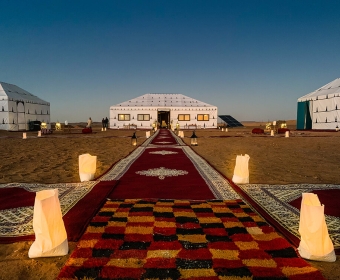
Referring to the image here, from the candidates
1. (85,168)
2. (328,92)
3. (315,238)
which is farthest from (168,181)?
(328,92)

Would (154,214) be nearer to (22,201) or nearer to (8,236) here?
(8,236)

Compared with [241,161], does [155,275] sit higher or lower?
lower

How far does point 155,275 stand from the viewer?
2.06 metres

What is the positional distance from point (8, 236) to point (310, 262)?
3.14 metres

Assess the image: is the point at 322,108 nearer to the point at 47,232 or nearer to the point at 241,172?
the point at 241,172

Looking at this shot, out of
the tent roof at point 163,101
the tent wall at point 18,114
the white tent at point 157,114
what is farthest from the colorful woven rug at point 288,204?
the tent roof at point 163,101

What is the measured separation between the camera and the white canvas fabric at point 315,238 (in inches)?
93.7

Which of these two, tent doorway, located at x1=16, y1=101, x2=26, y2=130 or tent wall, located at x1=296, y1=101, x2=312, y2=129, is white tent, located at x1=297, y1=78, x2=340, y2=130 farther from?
tent doorway, located at x1=16, y1=101, x2=26, y2=130

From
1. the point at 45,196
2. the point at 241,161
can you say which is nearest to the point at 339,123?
the point at 241,161

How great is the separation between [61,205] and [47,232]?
142 centimetres

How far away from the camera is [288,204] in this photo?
387 cm

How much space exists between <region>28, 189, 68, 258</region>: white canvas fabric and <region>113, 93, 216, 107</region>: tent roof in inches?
1274

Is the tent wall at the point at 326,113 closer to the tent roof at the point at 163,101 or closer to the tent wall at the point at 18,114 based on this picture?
the tent roof at the point at 163,101

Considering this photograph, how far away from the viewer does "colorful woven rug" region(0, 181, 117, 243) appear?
2887 millimetres
